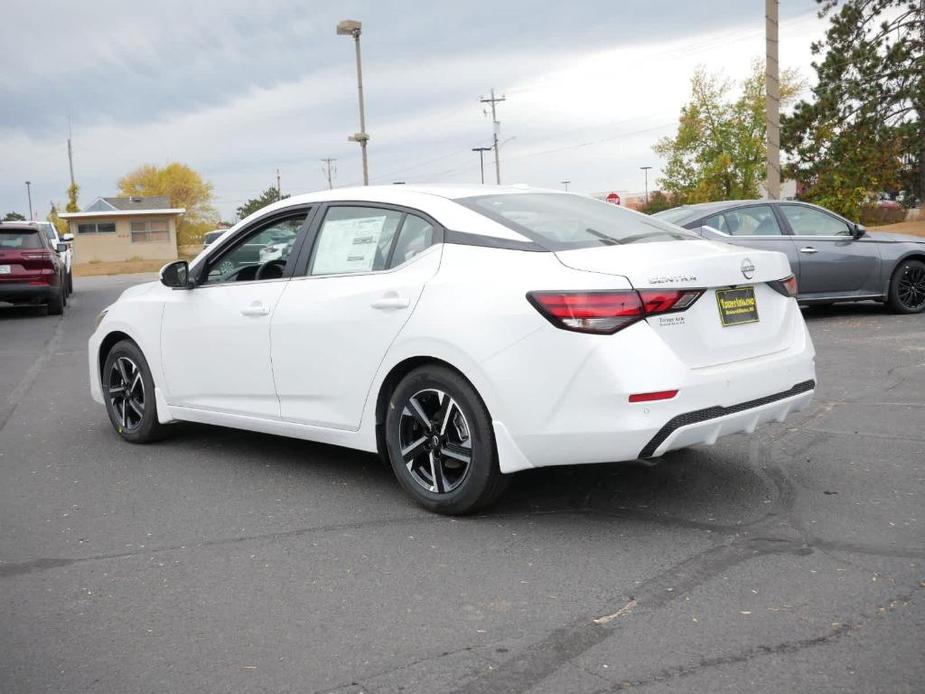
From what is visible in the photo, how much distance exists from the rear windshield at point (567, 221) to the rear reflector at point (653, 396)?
0.78m

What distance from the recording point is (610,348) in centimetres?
A: 422

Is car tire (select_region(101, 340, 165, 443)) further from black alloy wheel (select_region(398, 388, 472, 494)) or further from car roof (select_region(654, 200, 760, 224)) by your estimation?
car roof (select_region(654, 200, 760, 224))

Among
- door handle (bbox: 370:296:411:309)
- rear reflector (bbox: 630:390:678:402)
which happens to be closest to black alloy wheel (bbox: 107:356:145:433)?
door handle (bbox: 370:296:411:309)

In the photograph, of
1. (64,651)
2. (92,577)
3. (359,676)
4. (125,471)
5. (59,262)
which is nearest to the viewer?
(359,676)

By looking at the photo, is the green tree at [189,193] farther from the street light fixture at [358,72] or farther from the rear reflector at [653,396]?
the rear reflector at [653,396]

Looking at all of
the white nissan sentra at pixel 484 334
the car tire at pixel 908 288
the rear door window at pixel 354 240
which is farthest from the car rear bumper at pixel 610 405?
the car tire at pixel 908 288

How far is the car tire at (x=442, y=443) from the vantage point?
180 inches

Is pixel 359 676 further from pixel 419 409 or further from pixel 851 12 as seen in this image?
pixel 851 12

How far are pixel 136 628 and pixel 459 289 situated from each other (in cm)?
201

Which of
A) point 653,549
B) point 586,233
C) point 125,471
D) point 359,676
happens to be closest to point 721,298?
point 586,233

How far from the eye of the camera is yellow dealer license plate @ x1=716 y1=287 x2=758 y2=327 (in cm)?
461

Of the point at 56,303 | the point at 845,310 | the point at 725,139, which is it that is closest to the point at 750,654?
the point at 845,310

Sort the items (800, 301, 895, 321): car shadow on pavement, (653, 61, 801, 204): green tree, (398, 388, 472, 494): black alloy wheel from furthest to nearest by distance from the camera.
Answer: (653, 61, 801, 204): green tree
(800, 301, 895, 321): car shadow on pavement
(398, 388, 472, 494): black alloy wheel

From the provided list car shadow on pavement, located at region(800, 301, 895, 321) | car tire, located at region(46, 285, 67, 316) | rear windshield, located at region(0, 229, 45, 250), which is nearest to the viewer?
car shadow on pavement, located at region(800, 301, 895, 321)
